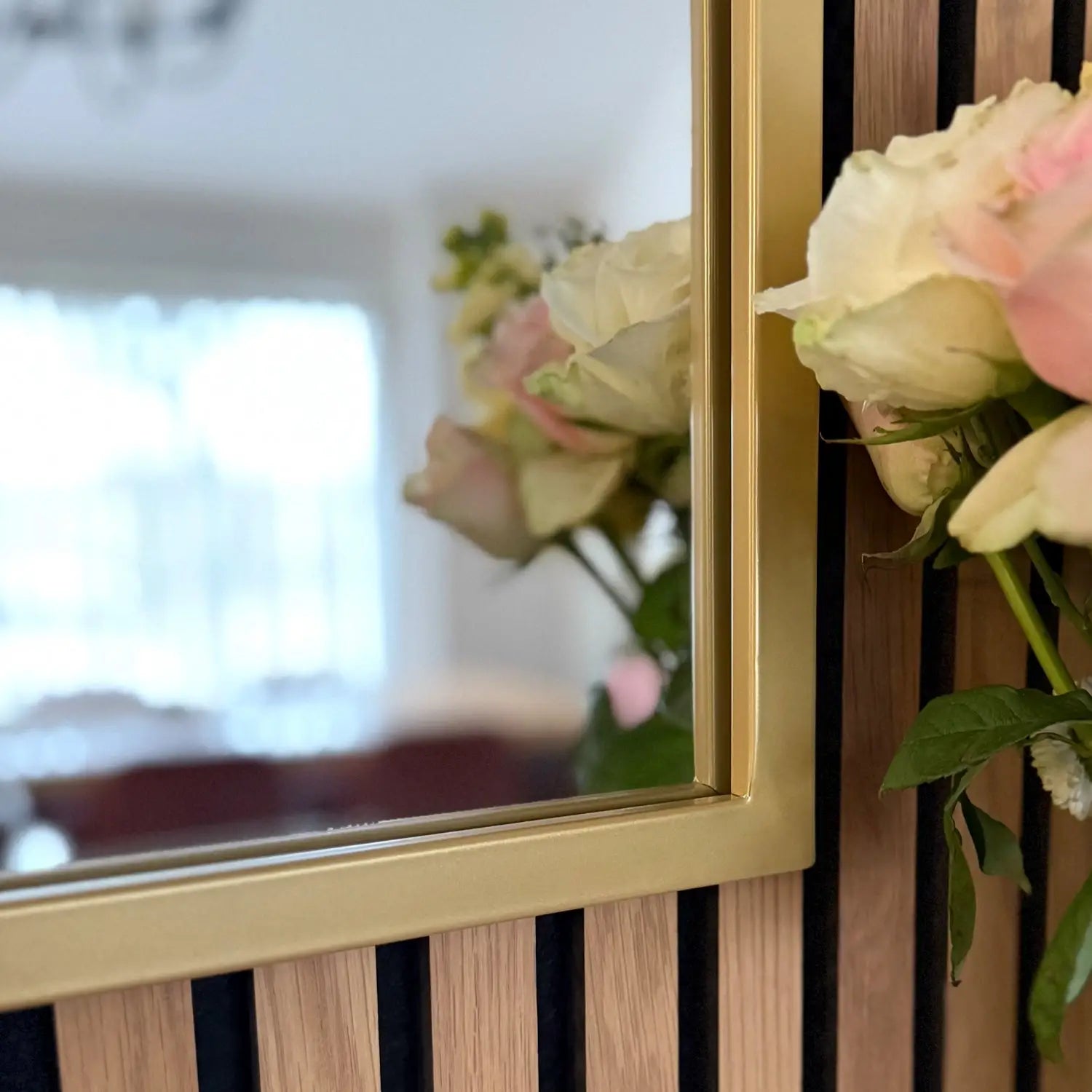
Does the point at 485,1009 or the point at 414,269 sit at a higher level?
the point at 414,269

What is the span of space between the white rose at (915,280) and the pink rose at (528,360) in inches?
4.2

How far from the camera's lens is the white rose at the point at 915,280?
33cm

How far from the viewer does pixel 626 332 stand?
16.3 inches

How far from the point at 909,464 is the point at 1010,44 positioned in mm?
237

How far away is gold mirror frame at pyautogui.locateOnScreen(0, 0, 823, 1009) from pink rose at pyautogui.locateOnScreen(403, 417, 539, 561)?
0.08 m

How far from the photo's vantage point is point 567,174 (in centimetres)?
41

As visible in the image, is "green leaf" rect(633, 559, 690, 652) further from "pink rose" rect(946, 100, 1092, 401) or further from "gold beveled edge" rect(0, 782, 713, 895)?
"pink rose" rect(946, 100, 1092, 401)

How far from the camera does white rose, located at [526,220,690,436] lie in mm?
410

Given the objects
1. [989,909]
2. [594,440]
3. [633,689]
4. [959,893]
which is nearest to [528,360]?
[594,440]

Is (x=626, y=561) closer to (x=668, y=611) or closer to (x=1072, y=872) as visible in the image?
(x=668, y=611)

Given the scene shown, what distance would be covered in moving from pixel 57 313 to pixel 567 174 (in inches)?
8.0

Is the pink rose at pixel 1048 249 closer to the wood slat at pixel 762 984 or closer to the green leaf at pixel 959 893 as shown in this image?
the green leaf at pixel 959 893

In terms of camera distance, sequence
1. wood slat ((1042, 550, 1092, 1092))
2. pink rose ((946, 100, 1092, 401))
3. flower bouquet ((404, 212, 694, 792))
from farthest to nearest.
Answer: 1. wood slat ((1042, 550, 1092, 1092))
2. flower bouquet ((404, 212, 694, 792))
3. pink rose ((946, 100, 1092, 401))

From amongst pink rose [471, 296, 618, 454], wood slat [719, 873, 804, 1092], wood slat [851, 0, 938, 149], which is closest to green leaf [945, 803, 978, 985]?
wood slat [719, 873, 804, 1092]
